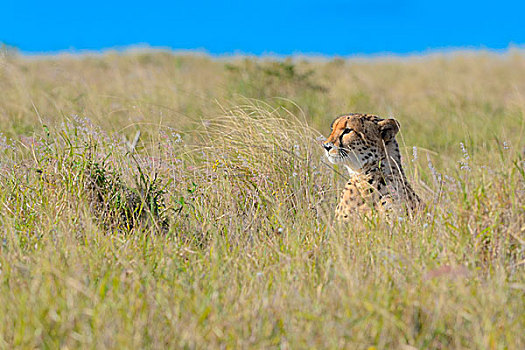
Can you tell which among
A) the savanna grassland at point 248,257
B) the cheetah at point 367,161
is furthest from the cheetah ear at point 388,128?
the savanna grassland at point 248,257

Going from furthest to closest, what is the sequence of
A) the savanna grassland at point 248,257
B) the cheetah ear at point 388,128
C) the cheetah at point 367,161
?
the cheetah ear at point 388,128 → the cheetah at point 367,161 → the savanna grassland at point 248,257

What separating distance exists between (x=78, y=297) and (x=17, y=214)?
4.39 feet

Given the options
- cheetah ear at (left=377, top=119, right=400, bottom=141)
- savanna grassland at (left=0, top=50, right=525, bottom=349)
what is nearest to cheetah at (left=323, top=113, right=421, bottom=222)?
cheetah ear at (left=377, top=119, right=400, bottom=141)

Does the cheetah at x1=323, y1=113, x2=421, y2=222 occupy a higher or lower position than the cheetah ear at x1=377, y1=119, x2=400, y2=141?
lower

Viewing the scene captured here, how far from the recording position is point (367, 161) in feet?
12.4

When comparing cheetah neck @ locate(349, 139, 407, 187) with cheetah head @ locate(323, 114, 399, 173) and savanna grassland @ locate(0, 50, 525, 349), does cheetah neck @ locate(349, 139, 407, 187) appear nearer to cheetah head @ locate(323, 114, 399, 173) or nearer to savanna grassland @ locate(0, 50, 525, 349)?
cheetah head @ locate(323, 114, 399, 173)

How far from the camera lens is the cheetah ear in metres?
3.76

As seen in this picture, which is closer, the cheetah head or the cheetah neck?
the cheetah neck

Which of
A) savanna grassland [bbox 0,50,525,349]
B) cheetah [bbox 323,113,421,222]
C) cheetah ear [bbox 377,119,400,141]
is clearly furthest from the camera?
cheetah ear [bbox 377,119,400,141]

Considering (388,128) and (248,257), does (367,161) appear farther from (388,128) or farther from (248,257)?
(248,257)

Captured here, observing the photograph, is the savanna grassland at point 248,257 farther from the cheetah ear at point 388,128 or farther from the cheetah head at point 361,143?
the cheetah ear at point 388,128

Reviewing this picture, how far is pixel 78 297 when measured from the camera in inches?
92.3

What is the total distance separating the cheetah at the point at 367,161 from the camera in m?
3.62

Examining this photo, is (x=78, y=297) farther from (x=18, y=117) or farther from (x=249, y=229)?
(x=18, y=117)
